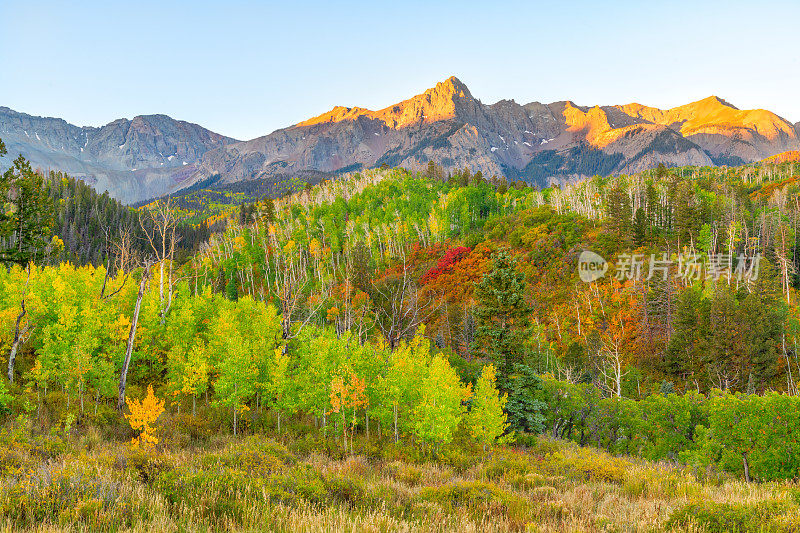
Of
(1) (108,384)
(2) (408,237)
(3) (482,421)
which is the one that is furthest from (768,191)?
(1) (108,384)

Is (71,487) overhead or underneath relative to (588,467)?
overhead

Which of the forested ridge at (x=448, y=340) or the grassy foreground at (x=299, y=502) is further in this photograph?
the forested ridge at (x=448, y=340)

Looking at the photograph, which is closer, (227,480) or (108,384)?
(227,480)

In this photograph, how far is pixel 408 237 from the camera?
107 metres

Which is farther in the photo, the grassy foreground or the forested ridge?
the forested ridge

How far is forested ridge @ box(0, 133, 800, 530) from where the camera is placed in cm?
2152

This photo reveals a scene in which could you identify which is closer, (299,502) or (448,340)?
(299,502)

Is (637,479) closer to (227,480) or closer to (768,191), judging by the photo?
(227,480)

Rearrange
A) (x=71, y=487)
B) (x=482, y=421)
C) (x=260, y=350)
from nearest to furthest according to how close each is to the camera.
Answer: (x=71, y=487), (x=482, y=421), (x=260, y=350)

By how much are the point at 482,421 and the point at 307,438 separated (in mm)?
9893

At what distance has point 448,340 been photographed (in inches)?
2351

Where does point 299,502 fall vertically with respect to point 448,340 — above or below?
above

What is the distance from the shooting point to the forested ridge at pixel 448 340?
21.5 metres

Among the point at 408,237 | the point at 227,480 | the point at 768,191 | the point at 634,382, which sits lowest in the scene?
the point at 634,382
